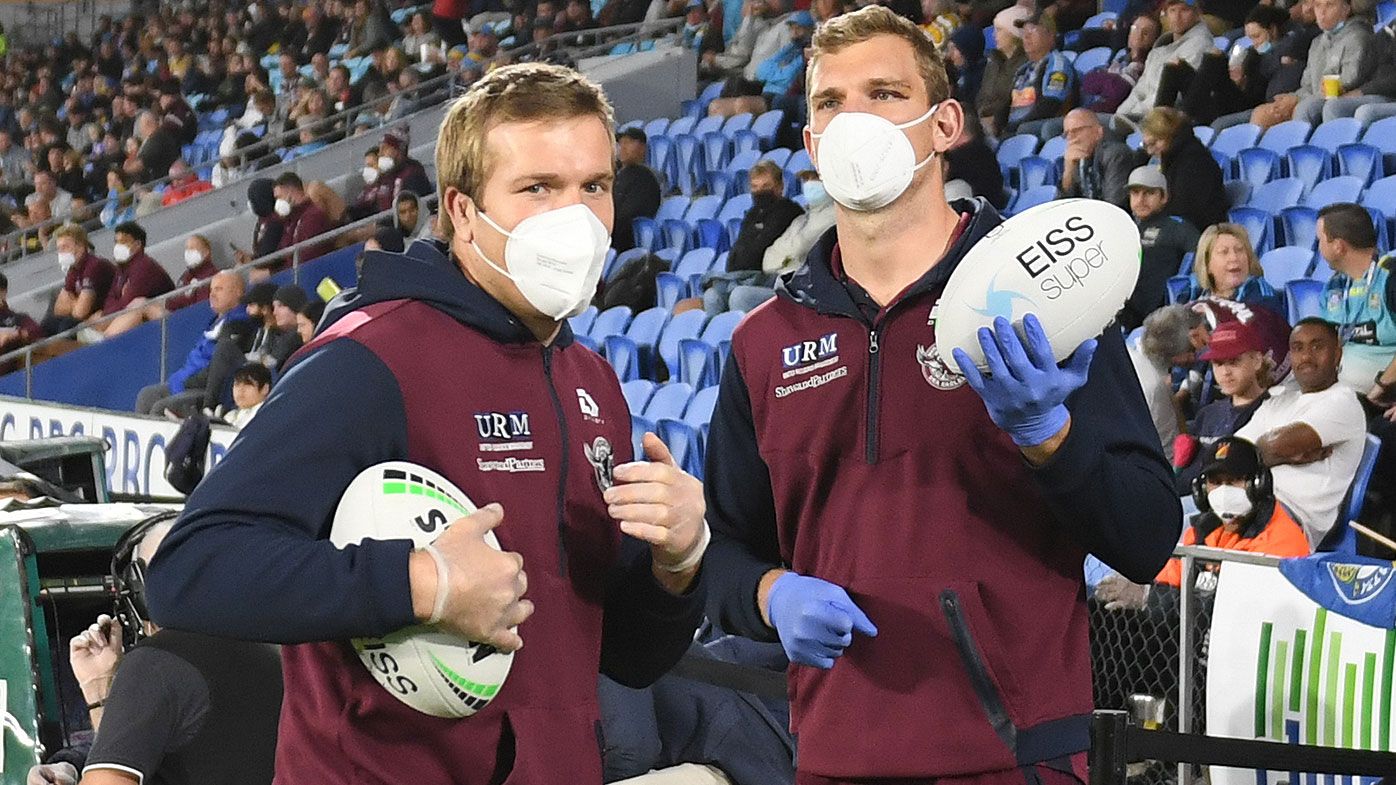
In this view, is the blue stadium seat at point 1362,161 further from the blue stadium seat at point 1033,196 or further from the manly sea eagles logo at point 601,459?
the manly sea eagles logo at point 601,459

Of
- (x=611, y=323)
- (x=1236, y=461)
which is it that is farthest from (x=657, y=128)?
(x=1236, y=461)

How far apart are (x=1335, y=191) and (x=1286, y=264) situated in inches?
24.7

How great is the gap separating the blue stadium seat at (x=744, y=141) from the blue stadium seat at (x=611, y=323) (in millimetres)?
2000

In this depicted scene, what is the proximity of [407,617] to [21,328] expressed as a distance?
1537 centimetres

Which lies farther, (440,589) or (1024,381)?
(1024,381)

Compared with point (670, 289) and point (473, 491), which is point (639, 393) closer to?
point (670, 289)

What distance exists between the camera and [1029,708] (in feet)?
8.09

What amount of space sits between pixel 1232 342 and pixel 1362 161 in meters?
2.10

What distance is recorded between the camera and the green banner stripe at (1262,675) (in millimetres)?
4500

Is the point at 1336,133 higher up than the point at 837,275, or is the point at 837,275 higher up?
the point at 837,275

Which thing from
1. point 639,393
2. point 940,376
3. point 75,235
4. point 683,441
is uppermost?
point 940,376

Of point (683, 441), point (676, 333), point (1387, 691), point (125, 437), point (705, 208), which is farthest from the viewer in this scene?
point (705, 208)

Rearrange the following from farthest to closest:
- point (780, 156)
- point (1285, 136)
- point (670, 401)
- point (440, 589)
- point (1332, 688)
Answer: point (780, 156)
point (670, 401)
point (1285, 136)
point (1332, 688)
point (440, 589)

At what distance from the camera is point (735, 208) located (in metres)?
11.9
